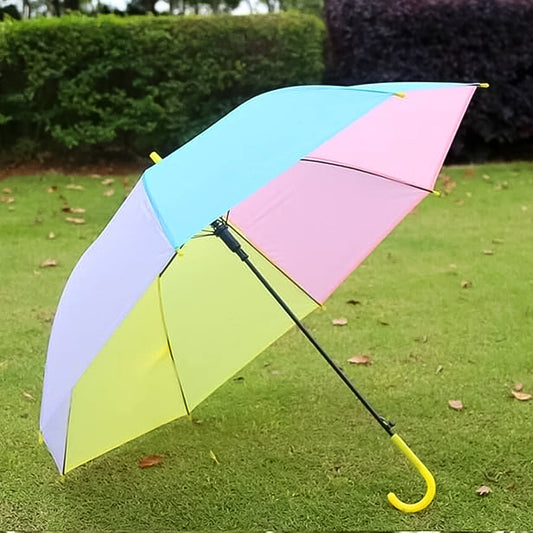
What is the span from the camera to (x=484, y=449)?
10.1ft

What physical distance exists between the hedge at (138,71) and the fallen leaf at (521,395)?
584 centimetres

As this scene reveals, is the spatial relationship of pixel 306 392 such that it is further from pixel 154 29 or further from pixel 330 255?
pixel 154 29

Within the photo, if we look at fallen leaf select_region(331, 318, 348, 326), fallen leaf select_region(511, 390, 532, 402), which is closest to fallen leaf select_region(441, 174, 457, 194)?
fallen leaf select_region(331, 318, 348, 326)

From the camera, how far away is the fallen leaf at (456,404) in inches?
133

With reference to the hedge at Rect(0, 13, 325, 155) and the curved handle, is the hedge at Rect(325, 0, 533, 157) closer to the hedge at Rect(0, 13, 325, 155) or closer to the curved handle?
the hedge at Rect(0, 13, 325, 155)

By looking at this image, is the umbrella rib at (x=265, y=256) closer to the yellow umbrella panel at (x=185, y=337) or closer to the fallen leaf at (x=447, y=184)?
the yellow umbrella panel at (x=185, y=337)

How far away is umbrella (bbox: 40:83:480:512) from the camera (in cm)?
213

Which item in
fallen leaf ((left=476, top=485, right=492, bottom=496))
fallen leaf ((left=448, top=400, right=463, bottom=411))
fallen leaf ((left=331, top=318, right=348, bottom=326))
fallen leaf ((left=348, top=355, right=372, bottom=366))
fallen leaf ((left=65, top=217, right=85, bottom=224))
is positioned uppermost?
fallen leaf ((left=476, top=485, right=492, bottom=496))

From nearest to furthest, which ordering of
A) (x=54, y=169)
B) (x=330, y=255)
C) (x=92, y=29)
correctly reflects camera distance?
(x=330, y=255) → (x=92, y=29) → (x=54, y=169)

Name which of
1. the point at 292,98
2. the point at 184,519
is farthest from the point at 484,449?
the point at 292,98

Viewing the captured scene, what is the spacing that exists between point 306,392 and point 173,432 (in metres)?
0.60

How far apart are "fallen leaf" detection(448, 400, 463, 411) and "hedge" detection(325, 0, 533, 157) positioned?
228 inches

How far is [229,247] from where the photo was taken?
2539mm

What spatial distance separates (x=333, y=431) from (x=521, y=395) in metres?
0.82
